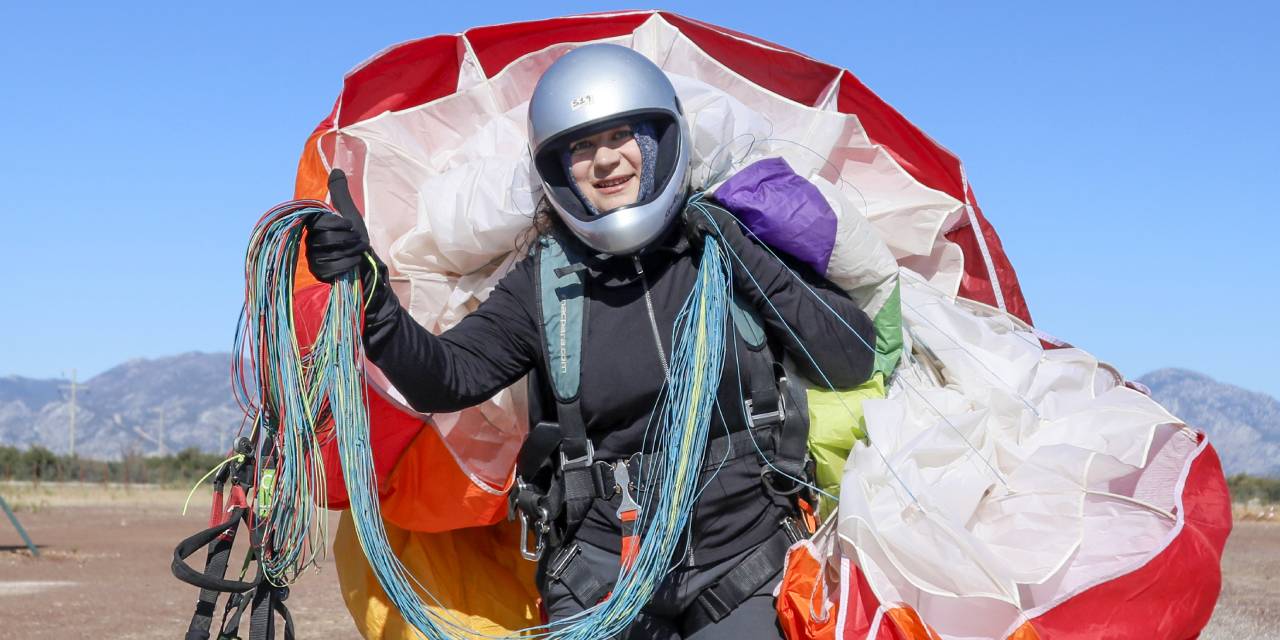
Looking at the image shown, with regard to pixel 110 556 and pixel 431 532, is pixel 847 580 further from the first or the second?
pixel 110 556

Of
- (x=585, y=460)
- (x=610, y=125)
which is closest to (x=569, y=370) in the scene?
(x=585, y=460)

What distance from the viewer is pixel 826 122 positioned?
3.65 metres

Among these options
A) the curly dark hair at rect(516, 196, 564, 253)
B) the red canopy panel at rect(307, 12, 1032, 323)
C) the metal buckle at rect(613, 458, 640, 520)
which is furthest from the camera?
the red canopy panel at rect(307, 12, 1032, 323)

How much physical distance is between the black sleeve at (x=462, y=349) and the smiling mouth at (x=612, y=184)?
0.87 feet

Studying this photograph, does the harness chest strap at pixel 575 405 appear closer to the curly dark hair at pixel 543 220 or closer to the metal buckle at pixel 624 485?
the metal buckle at pixel 624 485

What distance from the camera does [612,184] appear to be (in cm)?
295

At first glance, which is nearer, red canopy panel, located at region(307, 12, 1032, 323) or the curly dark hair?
the curly dark hair

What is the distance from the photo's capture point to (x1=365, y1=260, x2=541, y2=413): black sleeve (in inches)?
103

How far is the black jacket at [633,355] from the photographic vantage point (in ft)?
9.12

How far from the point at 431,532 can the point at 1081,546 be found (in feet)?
6.17

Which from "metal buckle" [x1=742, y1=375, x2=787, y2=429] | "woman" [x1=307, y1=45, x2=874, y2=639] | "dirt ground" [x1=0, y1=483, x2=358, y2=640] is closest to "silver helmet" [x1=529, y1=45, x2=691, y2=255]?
"woman" [x1=307, y1=45, x2=874, y2=639]

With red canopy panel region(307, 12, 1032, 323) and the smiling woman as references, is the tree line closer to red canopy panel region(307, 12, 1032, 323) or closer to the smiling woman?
red canopy panel region(307, 12, 1032, 323)

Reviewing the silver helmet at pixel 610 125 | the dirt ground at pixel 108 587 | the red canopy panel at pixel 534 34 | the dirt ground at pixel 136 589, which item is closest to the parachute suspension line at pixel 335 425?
the silver helmet at pixel 610 125

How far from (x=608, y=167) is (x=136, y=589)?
23.9 feet
